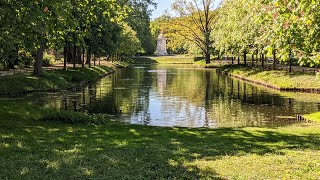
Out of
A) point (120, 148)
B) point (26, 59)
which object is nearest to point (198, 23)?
point (26, 59)

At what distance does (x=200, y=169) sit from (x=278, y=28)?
479 centimetres

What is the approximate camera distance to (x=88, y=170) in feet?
31.1

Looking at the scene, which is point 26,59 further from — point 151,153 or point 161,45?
point 161,45

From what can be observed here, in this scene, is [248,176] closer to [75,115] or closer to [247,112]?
[75,115]

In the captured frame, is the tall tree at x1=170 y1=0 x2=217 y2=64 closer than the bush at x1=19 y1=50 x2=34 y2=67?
No

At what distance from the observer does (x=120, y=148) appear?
40.3ft

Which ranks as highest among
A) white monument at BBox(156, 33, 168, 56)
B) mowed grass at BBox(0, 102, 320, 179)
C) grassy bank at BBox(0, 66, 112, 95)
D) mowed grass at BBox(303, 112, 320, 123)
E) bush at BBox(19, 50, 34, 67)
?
white monument at BBox(156, 33, 168, 56)

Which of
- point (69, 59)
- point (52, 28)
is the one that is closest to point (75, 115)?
point (52, 28)

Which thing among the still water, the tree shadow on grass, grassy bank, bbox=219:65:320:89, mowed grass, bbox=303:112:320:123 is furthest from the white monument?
the tree shadow on grass

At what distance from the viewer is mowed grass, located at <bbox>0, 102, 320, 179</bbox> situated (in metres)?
9.36

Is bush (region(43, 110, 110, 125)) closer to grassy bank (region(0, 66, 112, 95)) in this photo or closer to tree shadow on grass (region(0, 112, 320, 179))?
tree shadow on grass (region(0, 112, 320, 179))

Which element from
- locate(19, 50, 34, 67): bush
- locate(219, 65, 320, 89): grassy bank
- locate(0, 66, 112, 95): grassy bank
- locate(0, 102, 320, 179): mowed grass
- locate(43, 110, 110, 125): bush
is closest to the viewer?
locate(0, 102, 320, 179): mowed grass

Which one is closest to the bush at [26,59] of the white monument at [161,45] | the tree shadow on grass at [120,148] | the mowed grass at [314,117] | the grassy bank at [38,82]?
the grassy bank at [38,82]

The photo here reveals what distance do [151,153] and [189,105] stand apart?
18.4 meters
